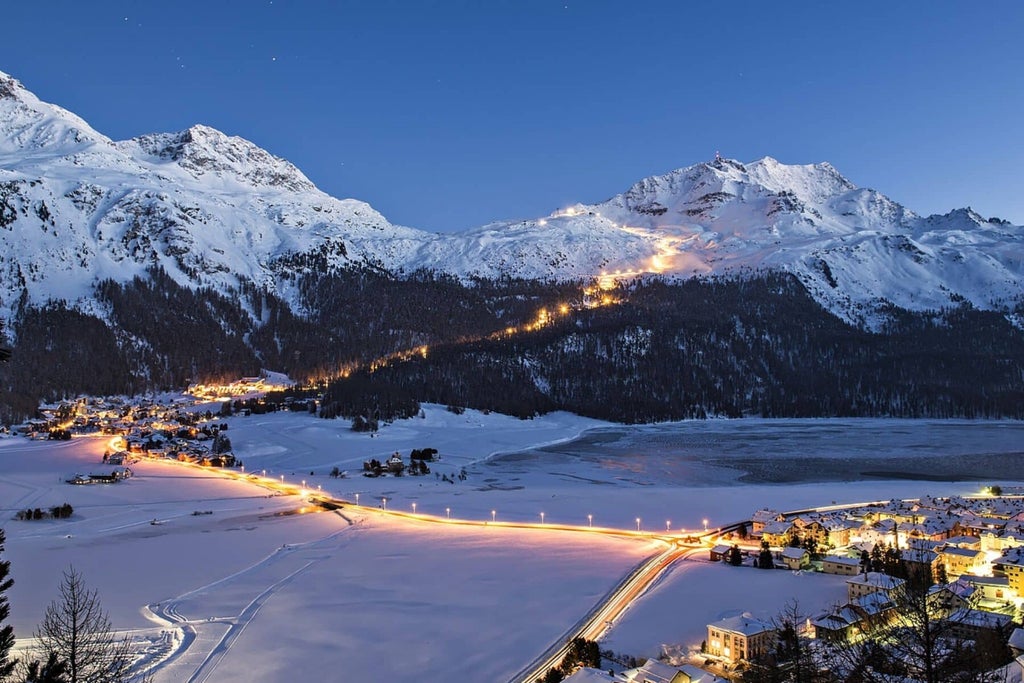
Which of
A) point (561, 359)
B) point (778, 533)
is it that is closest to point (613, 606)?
point (778, 533)

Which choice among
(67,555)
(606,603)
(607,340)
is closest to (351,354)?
(607,340)

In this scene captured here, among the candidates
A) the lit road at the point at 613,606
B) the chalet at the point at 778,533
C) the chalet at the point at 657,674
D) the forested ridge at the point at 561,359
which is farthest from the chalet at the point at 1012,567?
the forested ridge at the point at 561,359

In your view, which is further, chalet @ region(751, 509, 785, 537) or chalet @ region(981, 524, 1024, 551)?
chalet @ region(751, 509, 785, 537)

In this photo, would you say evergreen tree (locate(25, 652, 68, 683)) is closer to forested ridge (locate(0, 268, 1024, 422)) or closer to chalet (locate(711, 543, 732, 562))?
chalet (locate(711, 543, 732, 562))

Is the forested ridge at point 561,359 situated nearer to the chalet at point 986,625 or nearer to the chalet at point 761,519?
the chalet at point 761,519

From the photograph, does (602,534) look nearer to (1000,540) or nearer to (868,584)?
(868,584)

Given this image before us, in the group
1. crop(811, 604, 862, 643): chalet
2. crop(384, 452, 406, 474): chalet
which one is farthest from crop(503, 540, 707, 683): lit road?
crop(384, 452, 406, 474): chalet
